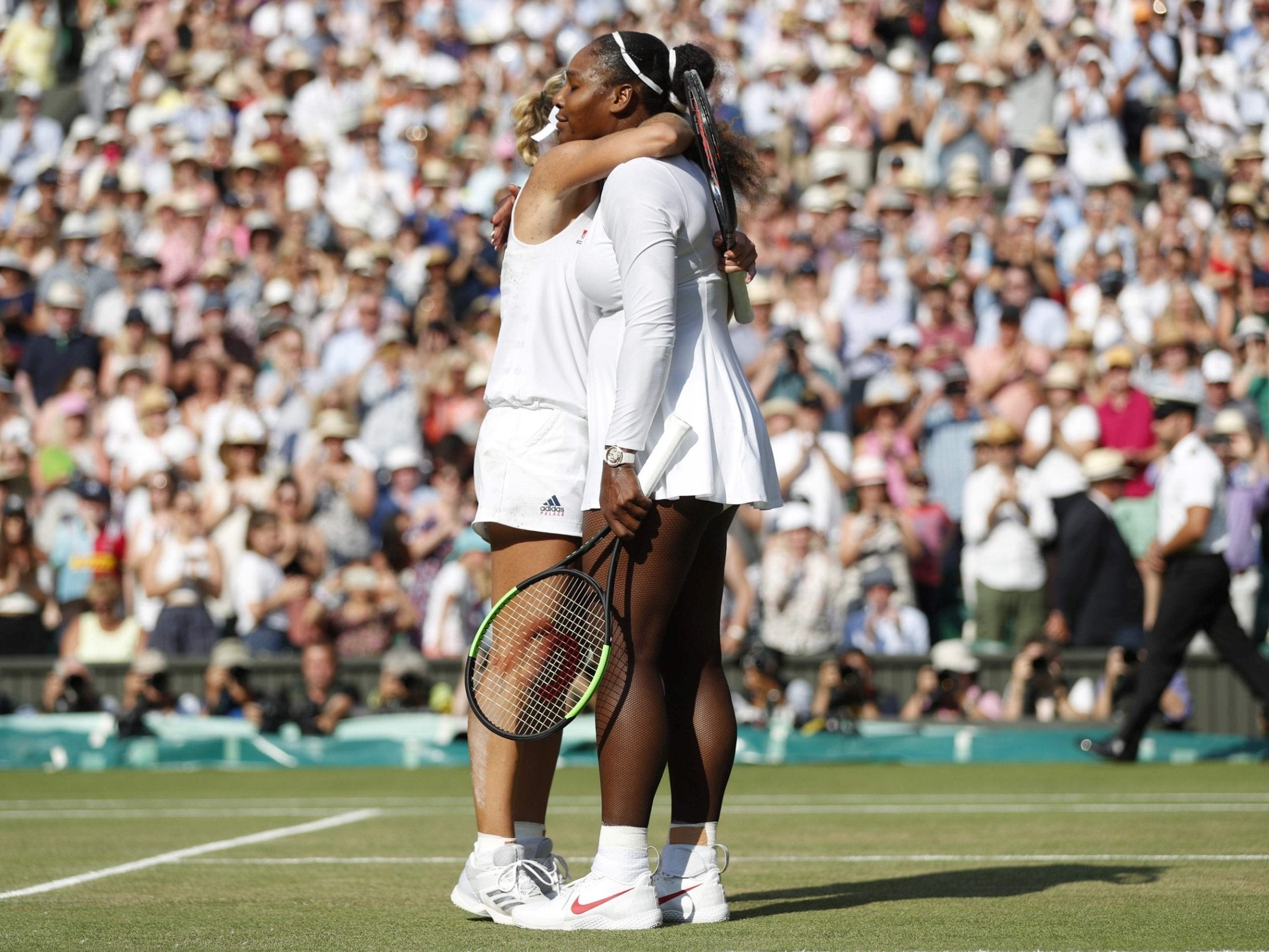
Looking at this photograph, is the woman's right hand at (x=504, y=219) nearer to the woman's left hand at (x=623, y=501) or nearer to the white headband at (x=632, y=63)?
the white headband at (x=632, y=63)

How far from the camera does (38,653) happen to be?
1450cm

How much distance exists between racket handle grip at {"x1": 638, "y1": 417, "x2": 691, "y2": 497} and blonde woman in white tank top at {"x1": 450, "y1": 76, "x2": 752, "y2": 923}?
487 millimetres

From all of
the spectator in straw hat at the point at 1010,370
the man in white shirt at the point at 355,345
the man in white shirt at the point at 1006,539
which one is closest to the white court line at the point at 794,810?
the man in white shirt at the point at 1006,539

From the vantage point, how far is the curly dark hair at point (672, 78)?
5.03m

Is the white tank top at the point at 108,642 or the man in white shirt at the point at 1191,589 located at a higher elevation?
the man in white shirt at the point at 1191,589

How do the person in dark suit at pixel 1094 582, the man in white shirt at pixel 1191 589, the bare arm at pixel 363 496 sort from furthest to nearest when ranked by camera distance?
the bare arm at pixel 363 496 → the person in dark suit at pixel 1094 582 → the man in white shirt at pixel 1191 589

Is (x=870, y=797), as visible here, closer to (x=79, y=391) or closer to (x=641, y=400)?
(x=641, y=400)

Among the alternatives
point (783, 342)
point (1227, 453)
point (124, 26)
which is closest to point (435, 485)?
point (783, 342)

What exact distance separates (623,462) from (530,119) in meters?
1.18

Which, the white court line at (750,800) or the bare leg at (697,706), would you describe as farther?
the white court line at (750,800)

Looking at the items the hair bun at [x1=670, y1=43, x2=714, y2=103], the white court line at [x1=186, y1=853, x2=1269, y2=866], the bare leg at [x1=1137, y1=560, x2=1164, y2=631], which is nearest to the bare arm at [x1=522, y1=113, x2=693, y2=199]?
the hair bun at [x1=670, y1=43, x2=714, y2=103]

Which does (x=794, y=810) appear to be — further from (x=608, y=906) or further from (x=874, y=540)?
(x=874, y=540)

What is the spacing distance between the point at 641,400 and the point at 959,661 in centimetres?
817

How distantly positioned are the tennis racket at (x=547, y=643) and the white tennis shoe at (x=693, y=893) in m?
0.48
